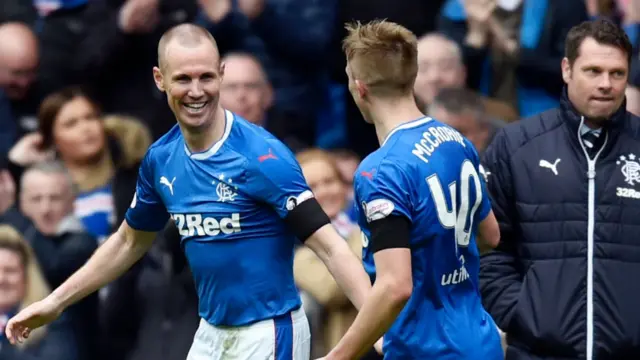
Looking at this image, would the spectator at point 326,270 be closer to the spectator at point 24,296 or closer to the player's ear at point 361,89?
the spectator at point 24,296

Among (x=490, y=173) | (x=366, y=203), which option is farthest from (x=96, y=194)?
(x=366, y=203)

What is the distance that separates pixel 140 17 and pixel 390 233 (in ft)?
16.0

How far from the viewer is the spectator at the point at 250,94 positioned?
29.1 feet

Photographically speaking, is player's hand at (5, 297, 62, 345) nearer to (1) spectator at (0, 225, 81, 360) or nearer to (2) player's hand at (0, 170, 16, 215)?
(1) spectator at (0, 225, 81, 360)

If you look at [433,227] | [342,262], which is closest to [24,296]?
[342,262]

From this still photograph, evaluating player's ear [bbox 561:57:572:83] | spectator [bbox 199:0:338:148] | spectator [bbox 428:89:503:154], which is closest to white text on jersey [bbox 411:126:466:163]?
player's ear [bbox 561:57:572:83]

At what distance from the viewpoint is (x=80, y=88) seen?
9508 millimetres

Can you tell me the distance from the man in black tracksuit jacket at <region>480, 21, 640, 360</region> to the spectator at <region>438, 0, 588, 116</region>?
7.92 feet

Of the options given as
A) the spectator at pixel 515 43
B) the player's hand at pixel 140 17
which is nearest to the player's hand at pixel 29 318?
the player's hand at pixel 140 17

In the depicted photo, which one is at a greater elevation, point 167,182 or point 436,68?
point 436,68

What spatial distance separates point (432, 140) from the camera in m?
5.23

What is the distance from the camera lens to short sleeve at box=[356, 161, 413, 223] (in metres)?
→ 5.02

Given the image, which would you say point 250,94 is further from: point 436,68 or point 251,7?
point 436,68

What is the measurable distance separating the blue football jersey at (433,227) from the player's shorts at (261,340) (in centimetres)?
54
